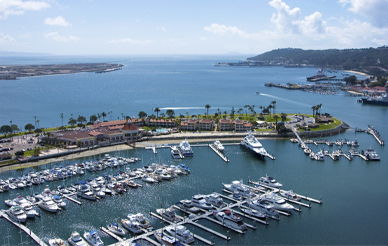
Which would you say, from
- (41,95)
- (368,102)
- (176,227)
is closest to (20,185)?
(176,227)

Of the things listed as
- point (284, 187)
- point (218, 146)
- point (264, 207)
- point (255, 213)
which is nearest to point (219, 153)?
point (218, 146)

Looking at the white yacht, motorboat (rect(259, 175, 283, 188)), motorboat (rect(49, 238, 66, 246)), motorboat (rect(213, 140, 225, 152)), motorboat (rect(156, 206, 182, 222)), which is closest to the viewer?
motorboat (rect(49, 238, 66, 246))

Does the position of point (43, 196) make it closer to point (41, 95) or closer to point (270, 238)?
point (270, 238)

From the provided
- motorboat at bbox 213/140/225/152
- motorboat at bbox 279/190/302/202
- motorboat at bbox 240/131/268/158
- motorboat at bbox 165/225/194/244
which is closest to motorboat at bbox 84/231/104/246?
motorboat at bbox 165/225/194/244

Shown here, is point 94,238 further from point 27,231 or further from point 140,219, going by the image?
point 27,231

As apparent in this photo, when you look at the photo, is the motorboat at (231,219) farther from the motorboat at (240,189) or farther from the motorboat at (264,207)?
the motorboat at (240,189)

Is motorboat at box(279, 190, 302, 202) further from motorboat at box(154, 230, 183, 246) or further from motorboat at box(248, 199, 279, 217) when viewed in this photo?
motorboat at box(154, 230, 183, 246)
